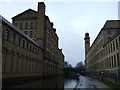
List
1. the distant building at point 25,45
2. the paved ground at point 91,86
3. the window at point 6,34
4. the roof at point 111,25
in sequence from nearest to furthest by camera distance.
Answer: the window at point 6,34 → the distant building at point 25,45 → the paved ground at point 91,86 → the roof at point 111,25

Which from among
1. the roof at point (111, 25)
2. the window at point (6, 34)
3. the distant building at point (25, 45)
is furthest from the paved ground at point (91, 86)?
the roof at point (111, 25)

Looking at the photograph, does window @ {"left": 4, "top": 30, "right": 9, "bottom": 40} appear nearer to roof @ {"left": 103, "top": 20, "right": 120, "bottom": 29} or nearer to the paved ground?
the paved ground

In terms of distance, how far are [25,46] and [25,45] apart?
201 mm

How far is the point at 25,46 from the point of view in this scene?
30344mm

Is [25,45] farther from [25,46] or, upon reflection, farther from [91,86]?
[91,86]

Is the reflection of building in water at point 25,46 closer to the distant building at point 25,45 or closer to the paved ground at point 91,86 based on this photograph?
the distant building at point 25,45

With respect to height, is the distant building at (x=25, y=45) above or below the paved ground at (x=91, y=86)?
above

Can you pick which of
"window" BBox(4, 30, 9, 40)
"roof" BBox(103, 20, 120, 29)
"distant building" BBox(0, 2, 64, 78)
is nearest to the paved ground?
"distant building" BBox(0, 2, 64, 78)

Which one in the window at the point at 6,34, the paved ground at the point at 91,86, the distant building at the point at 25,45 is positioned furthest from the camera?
the paved ground at the point at 91,86

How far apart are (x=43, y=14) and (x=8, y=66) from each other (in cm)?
2578

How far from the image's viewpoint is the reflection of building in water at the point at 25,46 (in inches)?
897

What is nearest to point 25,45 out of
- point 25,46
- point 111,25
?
point 25,46

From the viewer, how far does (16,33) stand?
25906mm

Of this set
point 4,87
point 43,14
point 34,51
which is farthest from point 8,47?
point 43,14
